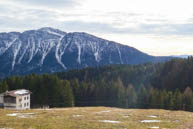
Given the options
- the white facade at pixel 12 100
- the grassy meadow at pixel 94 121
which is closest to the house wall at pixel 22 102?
the white facade at pixel 12 100

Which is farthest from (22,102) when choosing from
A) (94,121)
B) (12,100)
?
(94,121)

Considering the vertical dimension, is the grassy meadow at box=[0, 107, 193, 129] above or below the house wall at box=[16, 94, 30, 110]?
above

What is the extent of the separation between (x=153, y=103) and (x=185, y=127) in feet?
328

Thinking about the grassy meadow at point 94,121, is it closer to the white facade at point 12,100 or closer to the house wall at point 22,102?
the white facade at point 12,100

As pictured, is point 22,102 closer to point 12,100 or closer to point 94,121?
point 12,100

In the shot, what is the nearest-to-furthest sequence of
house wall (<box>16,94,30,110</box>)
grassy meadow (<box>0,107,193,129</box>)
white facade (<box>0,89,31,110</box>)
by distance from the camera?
grassy meadow (<box>0,107,193,129</box>), white facade (<box>0,89,31,110</box>), house wall (<box>16,94,30,110</box>)

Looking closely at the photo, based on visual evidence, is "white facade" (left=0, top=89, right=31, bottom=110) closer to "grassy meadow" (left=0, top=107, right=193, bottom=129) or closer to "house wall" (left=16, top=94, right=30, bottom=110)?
"house wall" (left=16, top=94, right=30, bottom=110)

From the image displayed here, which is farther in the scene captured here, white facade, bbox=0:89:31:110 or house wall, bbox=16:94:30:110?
house wall, bbox=16:94:30:110

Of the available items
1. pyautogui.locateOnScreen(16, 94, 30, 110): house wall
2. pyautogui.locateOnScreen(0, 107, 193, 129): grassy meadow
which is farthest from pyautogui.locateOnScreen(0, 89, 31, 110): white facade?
pyautogui.locateOnScreen(0, 107, 193, 129): grassy meadow

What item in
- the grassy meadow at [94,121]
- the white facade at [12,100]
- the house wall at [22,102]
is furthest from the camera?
the house wall at [22,102]

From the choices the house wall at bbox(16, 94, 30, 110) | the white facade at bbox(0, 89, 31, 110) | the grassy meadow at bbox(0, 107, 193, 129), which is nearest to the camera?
the grassy meadow at bbox(0, 107, 193, 129)

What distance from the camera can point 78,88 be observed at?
167375mm

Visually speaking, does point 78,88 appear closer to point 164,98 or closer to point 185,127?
point 164,98

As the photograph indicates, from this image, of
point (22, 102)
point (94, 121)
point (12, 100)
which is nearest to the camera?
point (94, 121)
